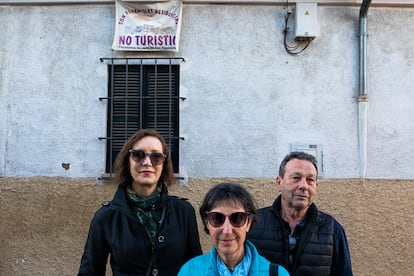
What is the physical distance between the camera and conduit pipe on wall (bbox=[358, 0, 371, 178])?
494 centimetres

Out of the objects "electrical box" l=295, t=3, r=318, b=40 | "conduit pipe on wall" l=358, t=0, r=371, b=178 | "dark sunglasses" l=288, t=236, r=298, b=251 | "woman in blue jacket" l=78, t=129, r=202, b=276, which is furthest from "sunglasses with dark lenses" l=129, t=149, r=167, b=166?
"conduit pipe on wall" l=358, t=0, r=371, b=178

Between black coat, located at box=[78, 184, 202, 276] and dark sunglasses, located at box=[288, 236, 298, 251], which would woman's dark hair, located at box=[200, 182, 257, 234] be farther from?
dark sunglasses, located at box=[288, 236, 298, 251]

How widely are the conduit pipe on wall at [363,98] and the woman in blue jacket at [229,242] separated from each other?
311 cm

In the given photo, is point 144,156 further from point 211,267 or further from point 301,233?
point 301,233

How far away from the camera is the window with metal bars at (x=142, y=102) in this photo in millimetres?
5094

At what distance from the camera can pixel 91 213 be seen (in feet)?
16.3

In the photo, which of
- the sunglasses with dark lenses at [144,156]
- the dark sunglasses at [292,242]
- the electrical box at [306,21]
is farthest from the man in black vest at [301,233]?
the electrical box at [306,21]

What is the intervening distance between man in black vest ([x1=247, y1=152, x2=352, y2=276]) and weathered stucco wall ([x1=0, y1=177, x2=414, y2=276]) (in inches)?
83.6

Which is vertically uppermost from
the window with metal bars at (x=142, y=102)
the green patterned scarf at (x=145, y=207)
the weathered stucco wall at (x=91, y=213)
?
the window with metal bars at (x=142, y=102)

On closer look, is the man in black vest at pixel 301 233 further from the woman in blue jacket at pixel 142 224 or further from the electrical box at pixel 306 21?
the electrical box at pixel 306 21

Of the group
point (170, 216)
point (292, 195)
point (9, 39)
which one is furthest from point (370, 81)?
point (9, 39)

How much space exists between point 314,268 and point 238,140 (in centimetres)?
247

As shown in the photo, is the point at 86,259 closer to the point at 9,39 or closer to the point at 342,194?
the point at 342,194

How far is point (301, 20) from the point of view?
4.99 m
